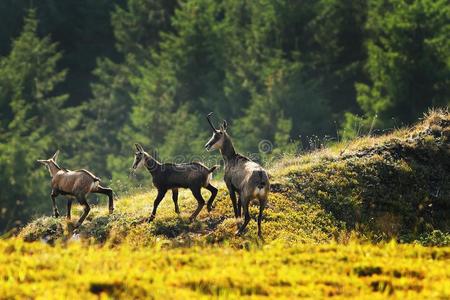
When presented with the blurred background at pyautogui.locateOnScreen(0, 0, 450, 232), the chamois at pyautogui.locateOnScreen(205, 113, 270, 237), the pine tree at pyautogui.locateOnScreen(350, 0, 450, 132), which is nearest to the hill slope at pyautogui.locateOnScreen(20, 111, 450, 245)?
the chamois at pyautogui.locateOnScreen(205, 113, 270, 237)

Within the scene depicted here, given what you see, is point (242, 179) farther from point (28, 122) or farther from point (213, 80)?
point (28, 122)

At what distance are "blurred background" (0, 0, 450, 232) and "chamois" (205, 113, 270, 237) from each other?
30.8m

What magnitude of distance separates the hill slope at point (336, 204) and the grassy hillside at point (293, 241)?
0.11 feet

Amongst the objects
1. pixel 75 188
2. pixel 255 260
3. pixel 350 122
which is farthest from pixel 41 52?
pixel 255 260

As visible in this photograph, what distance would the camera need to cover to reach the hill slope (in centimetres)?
1908

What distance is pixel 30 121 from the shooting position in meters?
64.8

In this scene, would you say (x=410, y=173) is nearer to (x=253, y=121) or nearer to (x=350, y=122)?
(x=350, y=122)

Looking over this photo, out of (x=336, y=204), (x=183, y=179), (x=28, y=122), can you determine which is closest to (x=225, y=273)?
(x=183, y=179)

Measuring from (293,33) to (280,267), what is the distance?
50.6m

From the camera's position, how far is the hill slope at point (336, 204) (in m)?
19.1

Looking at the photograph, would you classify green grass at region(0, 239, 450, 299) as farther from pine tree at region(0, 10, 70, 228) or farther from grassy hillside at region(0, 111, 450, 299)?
pine tree at region(0, 10, 70, 228)

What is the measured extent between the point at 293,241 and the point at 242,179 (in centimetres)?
172

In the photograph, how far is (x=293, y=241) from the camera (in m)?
18.1

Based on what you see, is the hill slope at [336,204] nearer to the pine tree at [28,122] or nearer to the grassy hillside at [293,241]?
the grassy hillside at [293,241]
